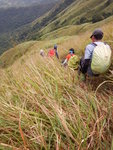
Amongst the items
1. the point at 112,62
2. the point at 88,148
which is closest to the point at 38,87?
the point at 88,148

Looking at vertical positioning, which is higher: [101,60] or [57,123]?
[101,60]

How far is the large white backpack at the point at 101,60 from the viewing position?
368 cm

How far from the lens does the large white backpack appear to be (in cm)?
368

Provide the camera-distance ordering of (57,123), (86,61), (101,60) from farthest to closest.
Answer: (86,61) → (101,60) → (57,123)

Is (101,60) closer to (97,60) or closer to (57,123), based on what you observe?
(97,60)

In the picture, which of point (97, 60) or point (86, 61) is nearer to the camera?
point (97, 60)

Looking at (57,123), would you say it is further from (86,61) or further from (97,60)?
(86,61)

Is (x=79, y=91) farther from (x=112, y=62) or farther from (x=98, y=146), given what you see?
(x=112, y=62)

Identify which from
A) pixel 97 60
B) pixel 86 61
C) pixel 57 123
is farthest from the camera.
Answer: pixel 86 61

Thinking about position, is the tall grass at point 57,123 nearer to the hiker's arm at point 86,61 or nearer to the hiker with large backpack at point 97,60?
the hiker with large backpack at point 97,60

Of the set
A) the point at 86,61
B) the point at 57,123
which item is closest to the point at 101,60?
the point at 86,61

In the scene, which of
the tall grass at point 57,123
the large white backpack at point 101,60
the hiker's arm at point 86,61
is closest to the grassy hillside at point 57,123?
the tall grass at point 57,123

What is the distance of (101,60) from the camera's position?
3.71 m

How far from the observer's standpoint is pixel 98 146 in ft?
6.15
